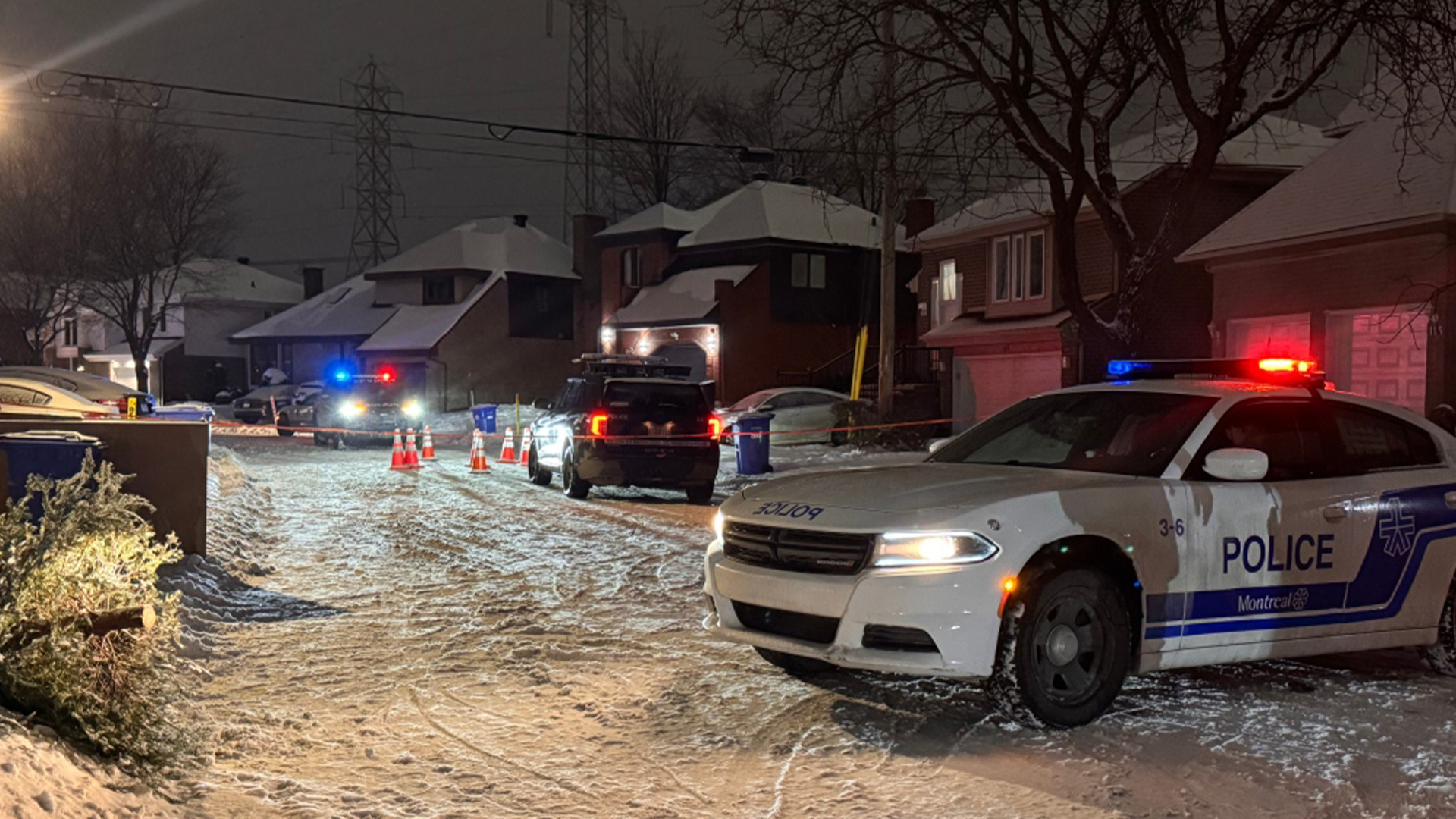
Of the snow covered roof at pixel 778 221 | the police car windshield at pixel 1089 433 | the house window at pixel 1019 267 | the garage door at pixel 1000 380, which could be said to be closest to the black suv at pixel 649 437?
the police car windshield at pixel 1089 433

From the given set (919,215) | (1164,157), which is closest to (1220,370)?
(1164,157)

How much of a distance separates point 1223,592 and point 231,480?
15.2 metres

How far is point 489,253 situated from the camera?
2084 inches

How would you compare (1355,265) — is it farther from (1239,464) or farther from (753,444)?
(1239,464)

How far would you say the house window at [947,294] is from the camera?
35.3 metres

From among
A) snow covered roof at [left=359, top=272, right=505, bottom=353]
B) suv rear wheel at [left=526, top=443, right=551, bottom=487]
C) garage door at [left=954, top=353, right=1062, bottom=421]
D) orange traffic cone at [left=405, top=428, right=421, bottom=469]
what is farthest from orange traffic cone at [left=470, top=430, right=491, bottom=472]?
snow covered roof at [left=359, top=272, right=505, bottom=353]

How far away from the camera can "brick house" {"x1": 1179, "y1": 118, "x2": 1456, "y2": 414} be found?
19.2 meters

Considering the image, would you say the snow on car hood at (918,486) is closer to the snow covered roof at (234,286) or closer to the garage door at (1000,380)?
the garage door at (1000,380)

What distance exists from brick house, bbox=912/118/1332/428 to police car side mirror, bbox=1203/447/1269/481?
63.2ft

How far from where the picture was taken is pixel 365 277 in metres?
57.0

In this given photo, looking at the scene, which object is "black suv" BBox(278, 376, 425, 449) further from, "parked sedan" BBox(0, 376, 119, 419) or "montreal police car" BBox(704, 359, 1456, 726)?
"montreal police car" BBox(704, 359, 1456, 726)

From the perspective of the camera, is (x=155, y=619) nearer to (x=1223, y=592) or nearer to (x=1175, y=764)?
(x=1175, y=764)

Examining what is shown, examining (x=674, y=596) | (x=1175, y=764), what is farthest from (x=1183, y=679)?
(x=674, y=596)

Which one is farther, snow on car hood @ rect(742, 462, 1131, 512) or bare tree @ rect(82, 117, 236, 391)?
bare tree @ rect(82, 117, 236, 391)
